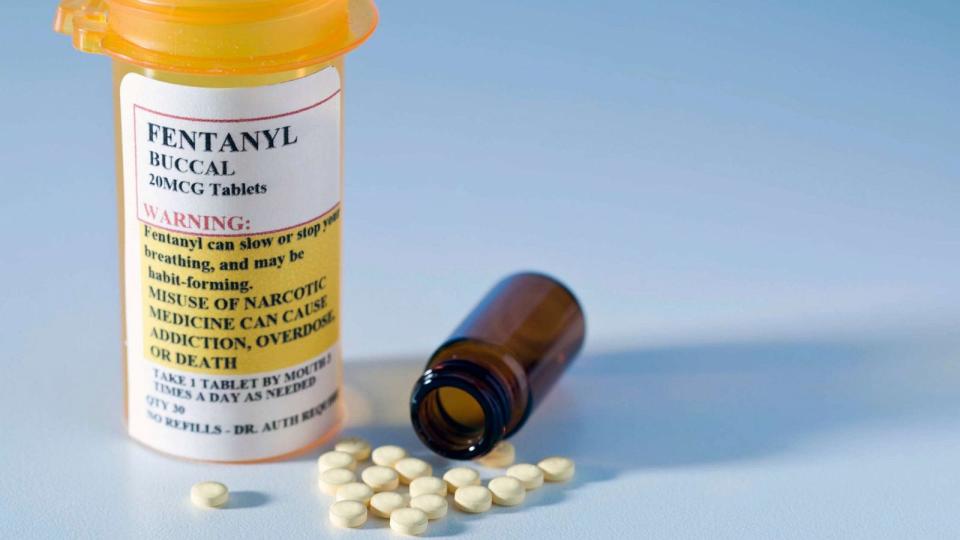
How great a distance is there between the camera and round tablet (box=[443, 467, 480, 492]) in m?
2.30

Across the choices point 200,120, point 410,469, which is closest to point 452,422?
point 410,469

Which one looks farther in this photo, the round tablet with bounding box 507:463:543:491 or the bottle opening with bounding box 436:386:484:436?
the bottle opening with bounding box 436:386:484:436

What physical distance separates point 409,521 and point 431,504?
6 cm

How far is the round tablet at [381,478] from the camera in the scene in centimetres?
230

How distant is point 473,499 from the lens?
2256mm

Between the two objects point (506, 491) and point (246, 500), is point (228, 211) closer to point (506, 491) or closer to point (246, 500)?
point (246, 500)

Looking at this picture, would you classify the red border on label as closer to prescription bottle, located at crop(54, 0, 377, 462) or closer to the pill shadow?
prescription bottle, located at crop(54, 0, 377, 462)

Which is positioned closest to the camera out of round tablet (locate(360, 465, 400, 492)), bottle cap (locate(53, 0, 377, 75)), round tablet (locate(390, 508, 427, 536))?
bottle cap (locate(53, 0, 377, 75))

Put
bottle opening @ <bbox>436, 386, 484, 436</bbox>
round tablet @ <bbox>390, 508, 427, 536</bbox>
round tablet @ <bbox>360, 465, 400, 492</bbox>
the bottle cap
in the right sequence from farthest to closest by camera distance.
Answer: bottle opening @ <bbox>436, 386, 484, 436</bbox>, round tablet @ <bbox>360, 465, 400, 492</bbox>, round tablet @ <bbox>390, 508, 427, 536</bbox>, the bottle cap

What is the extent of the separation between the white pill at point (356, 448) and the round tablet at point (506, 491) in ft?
0.63

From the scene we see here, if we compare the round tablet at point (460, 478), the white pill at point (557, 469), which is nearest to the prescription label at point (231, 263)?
the round tablet at point (460, 478)

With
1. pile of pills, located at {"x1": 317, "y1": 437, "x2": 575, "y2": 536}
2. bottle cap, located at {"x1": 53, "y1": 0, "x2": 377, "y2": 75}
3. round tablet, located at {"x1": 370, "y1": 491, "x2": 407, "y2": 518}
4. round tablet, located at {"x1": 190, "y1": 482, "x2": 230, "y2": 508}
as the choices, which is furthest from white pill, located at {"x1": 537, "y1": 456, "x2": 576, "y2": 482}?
bottle cap, located at {"x1": 53, "y1": 0, "x2": 377, "y2": 75}

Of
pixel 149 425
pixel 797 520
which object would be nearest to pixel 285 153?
pixel 149 425

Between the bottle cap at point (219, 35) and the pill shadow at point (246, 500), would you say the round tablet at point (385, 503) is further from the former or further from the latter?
the bottle cap at point (219, 35)
